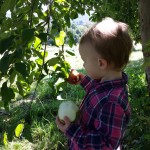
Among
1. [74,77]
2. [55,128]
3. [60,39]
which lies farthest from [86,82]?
[55,128]

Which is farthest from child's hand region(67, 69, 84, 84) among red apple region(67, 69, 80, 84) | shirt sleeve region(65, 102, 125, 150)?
shirt sleeve region(65, 102, 125, 150)

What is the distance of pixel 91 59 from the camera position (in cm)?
164

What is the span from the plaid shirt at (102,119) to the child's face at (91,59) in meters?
0.06

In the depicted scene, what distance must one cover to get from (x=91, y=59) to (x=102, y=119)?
28 cm

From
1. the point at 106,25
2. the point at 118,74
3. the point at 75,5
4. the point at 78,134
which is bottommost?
the point at 78,134

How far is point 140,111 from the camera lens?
3727 mm

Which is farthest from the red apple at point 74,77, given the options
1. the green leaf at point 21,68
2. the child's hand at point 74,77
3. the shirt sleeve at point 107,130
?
the green leaf at point 21,68

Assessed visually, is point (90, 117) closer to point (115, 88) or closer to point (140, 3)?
point (115, 88)

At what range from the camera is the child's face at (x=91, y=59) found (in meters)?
1.63

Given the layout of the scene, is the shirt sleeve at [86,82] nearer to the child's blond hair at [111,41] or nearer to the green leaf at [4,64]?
the child's blond hair at [111,41]

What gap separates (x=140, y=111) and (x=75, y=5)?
1453 mm

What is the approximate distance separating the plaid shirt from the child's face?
0.06 m

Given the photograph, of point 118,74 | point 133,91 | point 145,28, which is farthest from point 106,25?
point 133,91

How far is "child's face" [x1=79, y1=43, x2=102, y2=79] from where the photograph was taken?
1632 millimetres
